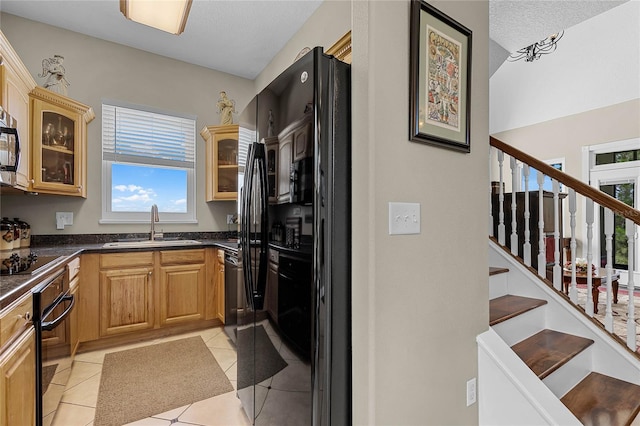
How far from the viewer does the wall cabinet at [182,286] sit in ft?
9.96

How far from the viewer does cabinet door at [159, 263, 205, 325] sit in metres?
3.04

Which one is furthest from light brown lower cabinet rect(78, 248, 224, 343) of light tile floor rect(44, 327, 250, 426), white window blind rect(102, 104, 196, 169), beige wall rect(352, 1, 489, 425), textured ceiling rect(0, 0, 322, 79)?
beige wall rect(352, 1, 489, 425)

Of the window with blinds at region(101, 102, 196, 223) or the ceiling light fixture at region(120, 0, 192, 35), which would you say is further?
the window with blinds at region(101, 102, 196, 223)

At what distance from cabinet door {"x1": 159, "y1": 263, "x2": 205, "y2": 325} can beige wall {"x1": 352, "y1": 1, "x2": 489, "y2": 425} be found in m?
2.35

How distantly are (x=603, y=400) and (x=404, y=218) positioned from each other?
164 centimetres

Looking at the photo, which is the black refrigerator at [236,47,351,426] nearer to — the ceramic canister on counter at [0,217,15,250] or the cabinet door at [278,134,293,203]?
the cabinet door at [278,134,293,203]

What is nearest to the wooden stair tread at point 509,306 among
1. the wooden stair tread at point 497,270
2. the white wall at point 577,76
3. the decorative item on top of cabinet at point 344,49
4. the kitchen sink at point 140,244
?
the wooden stair tread at point 497,270

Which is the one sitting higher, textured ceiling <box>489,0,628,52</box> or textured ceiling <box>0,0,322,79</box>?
textured ceiling <box>0,0,322,79</box>

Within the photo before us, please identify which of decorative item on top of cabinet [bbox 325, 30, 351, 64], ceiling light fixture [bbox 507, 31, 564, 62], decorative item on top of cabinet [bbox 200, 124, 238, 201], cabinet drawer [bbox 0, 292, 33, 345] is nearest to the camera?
cabinet drawer [bbox 0, 292, 33, 345]

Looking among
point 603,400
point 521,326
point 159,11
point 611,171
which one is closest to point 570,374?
point 603,400

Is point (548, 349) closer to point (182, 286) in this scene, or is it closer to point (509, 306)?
point (509, 306)

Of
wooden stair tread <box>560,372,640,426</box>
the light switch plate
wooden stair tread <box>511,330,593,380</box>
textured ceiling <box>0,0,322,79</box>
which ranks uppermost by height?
textured ceiling <box>0,0,322,79</box>

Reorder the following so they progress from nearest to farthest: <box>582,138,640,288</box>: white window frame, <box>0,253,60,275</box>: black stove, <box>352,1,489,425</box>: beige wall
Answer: <box>352,1,489,425</box>: beige wall
<box>0,253,60,275</box>: black stove
<box>582,138,640,288</box>: white window frame

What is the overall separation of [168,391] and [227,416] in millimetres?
529
